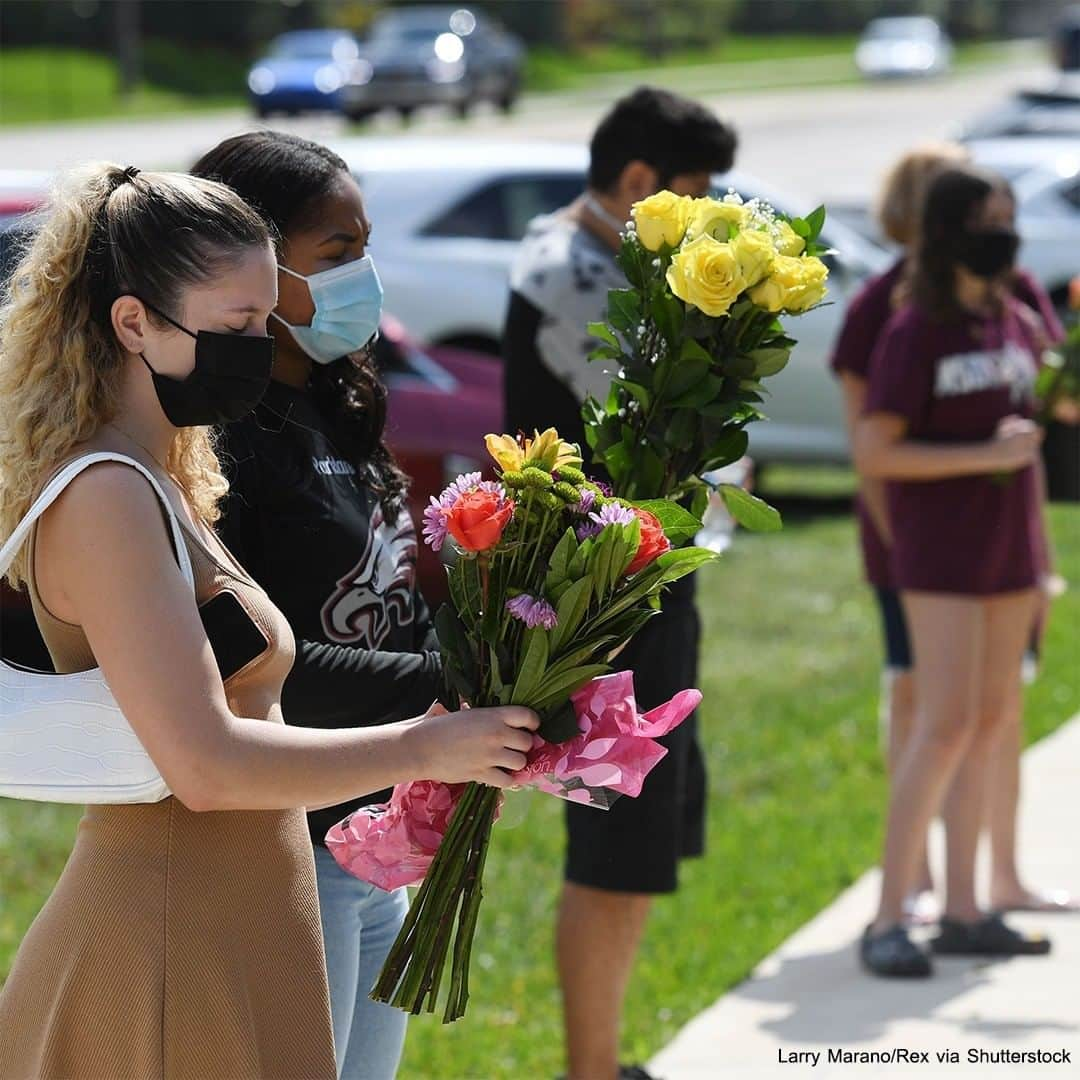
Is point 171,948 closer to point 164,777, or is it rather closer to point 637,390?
point 164,777

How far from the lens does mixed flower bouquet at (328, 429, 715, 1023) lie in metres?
2.35

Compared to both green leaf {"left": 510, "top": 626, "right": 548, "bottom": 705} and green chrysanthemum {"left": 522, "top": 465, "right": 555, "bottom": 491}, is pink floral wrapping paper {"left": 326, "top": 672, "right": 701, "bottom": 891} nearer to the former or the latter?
green leaf {"left": 510, "top": 626, "right": 548, "bottom": 705}

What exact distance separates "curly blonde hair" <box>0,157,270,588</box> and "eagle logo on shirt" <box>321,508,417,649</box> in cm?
61

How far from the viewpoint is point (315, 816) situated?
2.90 meters

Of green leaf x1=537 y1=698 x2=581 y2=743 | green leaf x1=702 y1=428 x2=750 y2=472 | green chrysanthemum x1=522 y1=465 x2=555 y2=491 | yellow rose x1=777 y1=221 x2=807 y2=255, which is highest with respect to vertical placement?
yellow rose x1=777 y1=221 x2=807 y2=255

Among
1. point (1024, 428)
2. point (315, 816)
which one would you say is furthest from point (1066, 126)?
point (315, 816)

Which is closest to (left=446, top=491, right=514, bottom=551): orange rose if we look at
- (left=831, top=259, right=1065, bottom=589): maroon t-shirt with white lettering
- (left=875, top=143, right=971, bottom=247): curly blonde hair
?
(left=831, top=259, right=1065, bottom=589): maroon t-shirt with white lettering

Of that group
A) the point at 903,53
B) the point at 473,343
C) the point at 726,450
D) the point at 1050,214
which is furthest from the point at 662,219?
the point at 903,53

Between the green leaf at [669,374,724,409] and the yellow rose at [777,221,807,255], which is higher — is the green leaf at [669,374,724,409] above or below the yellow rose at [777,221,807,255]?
below

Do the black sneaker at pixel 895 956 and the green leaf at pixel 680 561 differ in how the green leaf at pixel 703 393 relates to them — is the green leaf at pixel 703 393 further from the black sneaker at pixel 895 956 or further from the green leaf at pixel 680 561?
the black sneaker at pixel 895 956

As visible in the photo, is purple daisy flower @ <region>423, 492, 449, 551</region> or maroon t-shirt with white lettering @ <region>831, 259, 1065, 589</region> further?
maroon t-shirt with white lettering @ <region>831, 259, 1065, 589</region>

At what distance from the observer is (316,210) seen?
292cm

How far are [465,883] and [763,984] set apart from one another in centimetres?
243

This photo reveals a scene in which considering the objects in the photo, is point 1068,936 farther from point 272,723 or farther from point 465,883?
point 272,723
